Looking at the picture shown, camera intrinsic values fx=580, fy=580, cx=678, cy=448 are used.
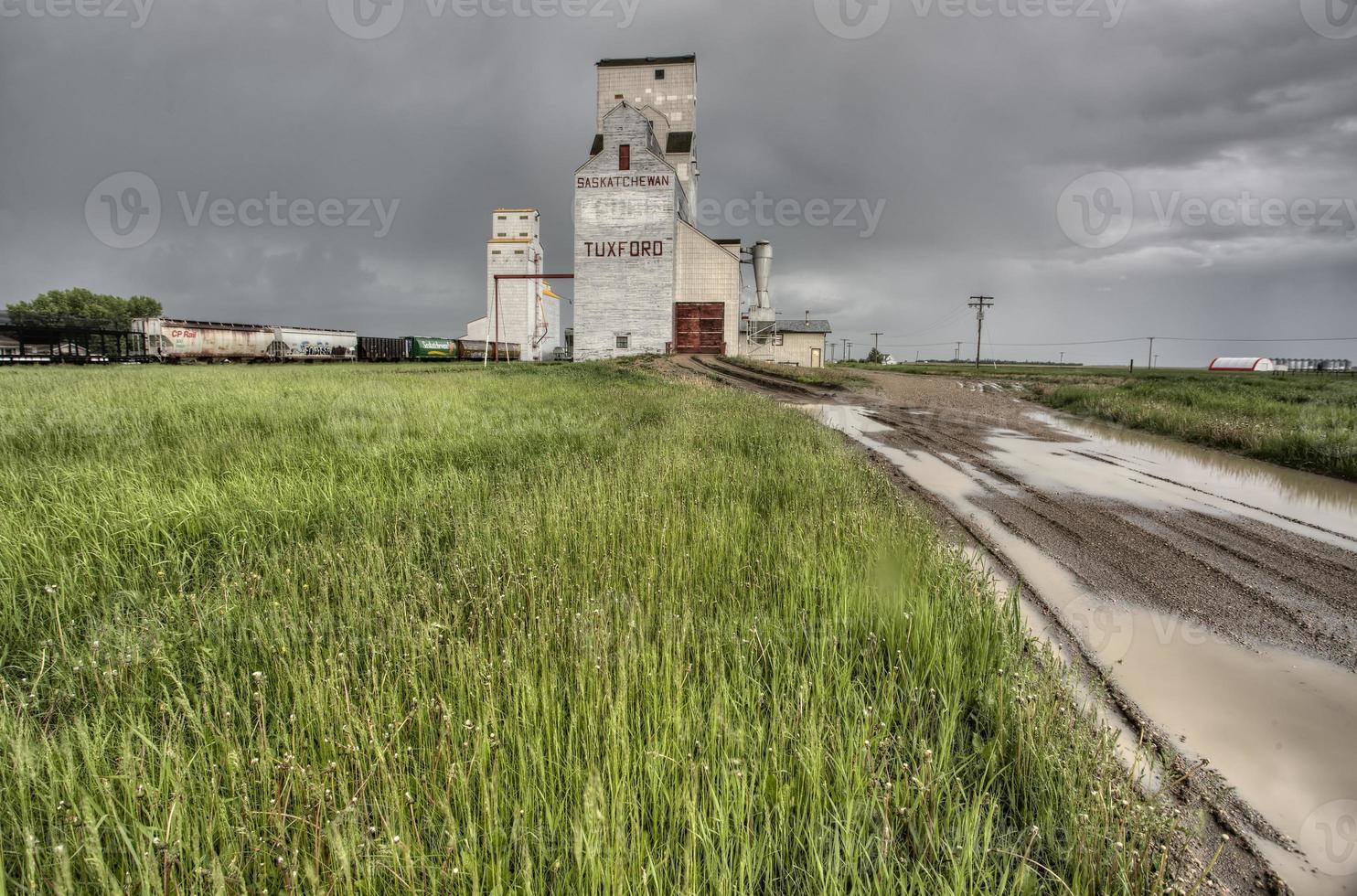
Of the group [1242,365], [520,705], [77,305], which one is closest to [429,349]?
[520,705]

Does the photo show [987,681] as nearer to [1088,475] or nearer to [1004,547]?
[1004,547]

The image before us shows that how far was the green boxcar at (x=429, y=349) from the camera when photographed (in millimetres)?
57438

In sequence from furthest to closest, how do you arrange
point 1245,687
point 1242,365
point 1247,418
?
1. point 1242,365
2. point 1247,418
3. point 1245,687

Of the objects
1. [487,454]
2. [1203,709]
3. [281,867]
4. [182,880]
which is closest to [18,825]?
[182,880]

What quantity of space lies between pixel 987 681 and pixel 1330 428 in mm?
13743

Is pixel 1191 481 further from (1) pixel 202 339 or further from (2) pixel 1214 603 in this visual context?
(1) pixel 202 339

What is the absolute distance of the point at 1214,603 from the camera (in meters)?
4.25

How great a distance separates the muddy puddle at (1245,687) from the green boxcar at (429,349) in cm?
5831

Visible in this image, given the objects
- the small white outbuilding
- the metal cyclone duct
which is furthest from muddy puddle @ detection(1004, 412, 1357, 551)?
the small white outbuilding

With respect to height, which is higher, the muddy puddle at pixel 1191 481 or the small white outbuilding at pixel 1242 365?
the small white outbuilding at pixel 1242 365

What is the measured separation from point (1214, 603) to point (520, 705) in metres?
4.96

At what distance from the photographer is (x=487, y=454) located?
7.59m

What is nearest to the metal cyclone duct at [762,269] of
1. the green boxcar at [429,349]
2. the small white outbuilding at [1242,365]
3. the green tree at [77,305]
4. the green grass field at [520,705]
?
the green boxcar at [429,349]

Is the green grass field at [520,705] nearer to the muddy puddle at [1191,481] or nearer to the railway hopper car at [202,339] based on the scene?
the muddy puddle at [1191,481]
